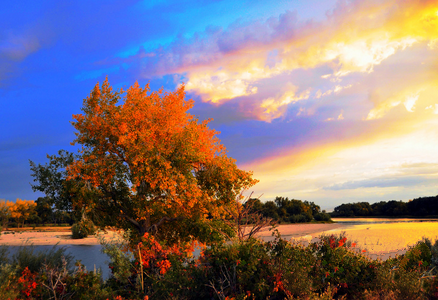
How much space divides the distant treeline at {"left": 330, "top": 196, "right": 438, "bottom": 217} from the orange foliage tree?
66281mm

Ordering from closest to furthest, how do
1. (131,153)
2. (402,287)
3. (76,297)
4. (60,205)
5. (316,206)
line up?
1. (402,287)
2. (76,297)
3. (131,153)
4. (60,205)
5. (316,206)

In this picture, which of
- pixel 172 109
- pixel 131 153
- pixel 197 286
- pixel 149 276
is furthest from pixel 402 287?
pixel 172 109

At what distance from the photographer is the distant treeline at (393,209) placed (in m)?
67.2

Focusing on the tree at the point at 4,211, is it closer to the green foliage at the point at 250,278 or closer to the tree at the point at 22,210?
the tree at the point at 22,210

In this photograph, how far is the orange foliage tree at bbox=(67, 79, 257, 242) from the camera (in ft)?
49.1

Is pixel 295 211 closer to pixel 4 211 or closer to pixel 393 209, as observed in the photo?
pixel 393 209

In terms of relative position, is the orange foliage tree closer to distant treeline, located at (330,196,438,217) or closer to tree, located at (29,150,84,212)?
tree, located at (29,150,84,212)

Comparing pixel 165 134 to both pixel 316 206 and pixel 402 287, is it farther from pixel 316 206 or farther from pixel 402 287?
pixel 316 206

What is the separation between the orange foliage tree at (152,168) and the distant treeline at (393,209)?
66.3 m

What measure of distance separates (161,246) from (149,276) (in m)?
1.37

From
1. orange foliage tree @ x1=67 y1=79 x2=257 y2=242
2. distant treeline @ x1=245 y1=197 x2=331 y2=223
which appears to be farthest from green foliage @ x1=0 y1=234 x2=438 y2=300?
distant treeline @ x1=245 y1=197 x2=331 y2=223

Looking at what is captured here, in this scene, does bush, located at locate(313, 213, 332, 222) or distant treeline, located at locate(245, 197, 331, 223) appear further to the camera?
bush, located at locate(313, 213, 332, 222)

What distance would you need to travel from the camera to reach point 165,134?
1616 centimetres

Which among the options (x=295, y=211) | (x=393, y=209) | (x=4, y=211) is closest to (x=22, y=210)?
(x=4, y=211)
